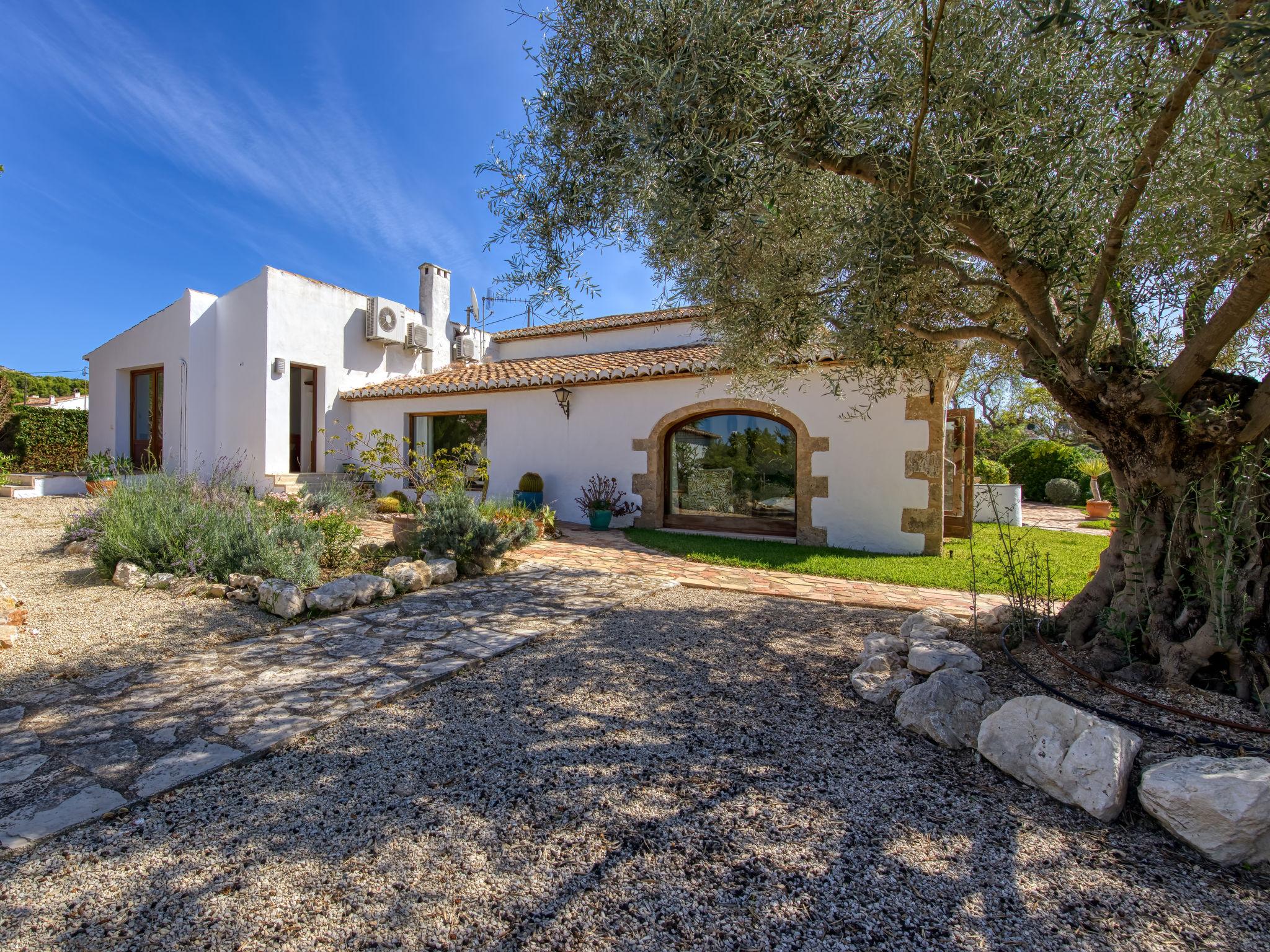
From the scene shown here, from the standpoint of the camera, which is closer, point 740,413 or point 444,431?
point 740,413

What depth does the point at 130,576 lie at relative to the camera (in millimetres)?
5051

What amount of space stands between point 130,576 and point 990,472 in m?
15.7

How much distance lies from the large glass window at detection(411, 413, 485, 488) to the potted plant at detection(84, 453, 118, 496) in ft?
16.4

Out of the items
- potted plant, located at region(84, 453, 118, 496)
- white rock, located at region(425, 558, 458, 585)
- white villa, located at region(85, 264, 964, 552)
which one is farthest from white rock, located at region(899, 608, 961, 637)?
potted plant, located at region(84, 453, 118, 496)

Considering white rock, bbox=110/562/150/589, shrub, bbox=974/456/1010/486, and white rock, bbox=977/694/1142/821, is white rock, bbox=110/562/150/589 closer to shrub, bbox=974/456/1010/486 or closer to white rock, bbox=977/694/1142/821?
white rock, bbox=977/694/1142/821

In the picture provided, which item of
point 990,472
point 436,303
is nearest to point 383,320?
point 436,303

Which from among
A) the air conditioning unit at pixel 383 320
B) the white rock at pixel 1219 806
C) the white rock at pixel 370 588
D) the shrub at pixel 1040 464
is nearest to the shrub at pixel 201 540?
the white rock at pixel 370 588

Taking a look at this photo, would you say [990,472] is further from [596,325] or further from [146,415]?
[146,415]

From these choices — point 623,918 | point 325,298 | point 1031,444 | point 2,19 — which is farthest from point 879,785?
point 1031,444

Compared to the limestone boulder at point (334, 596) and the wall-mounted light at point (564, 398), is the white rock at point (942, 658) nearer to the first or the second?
the limestone boulder at point (334, 596)

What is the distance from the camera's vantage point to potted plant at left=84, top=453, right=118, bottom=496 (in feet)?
24.8

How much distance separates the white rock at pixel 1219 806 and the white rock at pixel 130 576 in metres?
6.81

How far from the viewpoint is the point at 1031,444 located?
19016 mm

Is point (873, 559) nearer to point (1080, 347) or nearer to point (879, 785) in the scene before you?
point (1080, 347)
